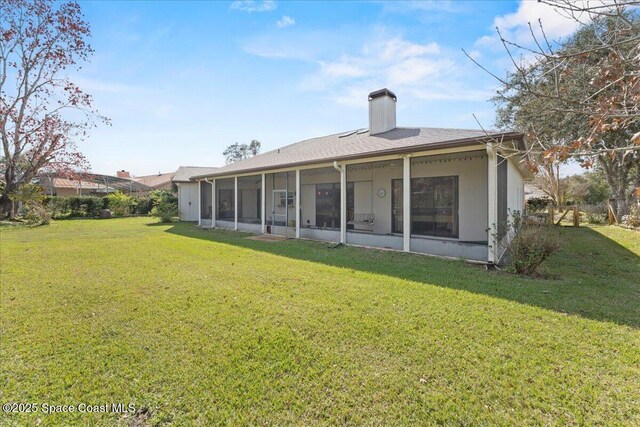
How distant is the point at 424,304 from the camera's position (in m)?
4.71

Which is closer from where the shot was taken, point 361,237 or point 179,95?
point 361,237

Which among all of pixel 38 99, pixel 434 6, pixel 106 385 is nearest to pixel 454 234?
pixel 434 6

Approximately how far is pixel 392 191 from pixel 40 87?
19.4 m

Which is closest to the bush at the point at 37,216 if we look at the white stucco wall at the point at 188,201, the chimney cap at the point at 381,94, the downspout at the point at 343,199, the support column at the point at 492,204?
the white stucco wall at the point at 188,201

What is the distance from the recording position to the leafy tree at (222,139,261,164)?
61.8 metres

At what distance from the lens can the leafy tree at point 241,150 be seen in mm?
61781

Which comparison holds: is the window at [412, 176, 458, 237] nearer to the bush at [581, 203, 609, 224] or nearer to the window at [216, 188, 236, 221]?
the window at [216, 188, 236, 221]

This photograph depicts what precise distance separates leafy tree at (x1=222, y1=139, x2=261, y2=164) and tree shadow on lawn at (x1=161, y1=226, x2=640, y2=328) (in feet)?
178

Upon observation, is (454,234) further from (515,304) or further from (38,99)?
(38,99)

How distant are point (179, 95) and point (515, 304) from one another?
13.6 metres

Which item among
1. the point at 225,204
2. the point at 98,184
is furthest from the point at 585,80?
the point at 98,184

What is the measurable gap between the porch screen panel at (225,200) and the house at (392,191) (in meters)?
0.05

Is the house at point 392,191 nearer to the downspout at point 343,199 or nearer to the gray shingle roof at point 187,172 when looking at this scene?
the downspout at point 343,199

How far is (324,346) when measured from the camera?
11.4ft
